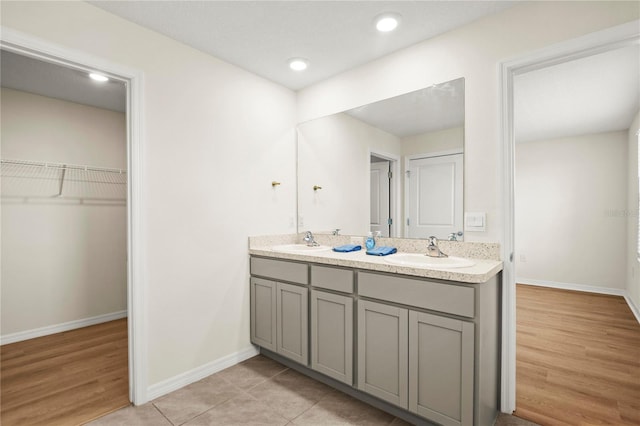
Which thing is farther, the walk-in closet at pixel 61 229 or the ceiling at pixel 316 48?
the walk-in closet at pixel 61 229

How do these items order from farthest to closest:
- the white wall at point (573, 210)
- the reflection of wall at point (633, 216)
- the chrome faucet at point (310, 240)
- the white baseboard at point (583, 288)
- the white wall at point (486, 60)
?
the white wall at point (573, 210) → the white baseboard at point (583, 288) → the reflection of wall at point (633, 216) → the chrome faucet at point (310, 240) → the white wall at point (486, 60)

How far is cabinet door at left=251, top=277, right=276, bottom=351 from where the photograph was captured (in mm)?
2502

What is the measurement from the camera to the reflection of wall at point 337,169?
8.58 ft

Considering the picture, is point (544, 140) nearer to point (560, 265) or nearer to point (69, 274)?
point (560, 265)

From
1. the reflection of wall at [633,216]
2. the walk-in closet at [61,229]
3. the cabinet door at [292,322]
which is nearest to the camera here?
the cabinet door at [292,322]

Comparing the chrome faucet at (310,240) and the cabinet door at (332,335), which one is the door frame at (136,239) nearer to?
Result: the cabinet door at (332,335)

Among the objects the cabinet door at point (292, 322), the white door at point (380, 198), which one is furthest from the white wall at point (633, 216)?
the cabinet door at point (292, 322)

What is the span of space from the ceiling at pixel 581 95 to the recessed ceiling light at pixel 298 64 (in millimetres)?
1939

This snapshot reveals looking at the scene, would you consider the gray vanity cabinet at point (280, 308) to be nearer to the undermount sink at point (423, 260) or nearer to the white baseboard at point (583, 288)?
the undermount sink at point (423, 260)

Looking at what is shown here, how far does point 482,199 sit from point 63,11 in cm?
268

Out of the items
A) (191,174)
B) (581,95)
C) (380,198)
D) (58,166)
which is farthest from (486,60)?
(58,166)

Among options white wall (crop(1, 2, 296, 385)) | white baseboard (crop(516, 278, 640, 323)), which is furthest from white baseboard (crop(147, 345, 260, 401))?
white baseboard (crop(516, 278, 640, 323))

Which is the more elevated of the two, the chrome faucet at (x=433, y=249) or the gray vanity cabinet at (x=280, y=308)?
the chrome faucet at (x=433, y=249)

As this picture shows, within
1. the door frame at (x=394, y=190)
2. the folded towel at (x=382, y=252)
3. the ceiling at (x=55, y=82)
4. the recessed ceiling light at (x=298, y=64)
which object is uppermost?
the recessed ceiling light at (x=298, y=64)
